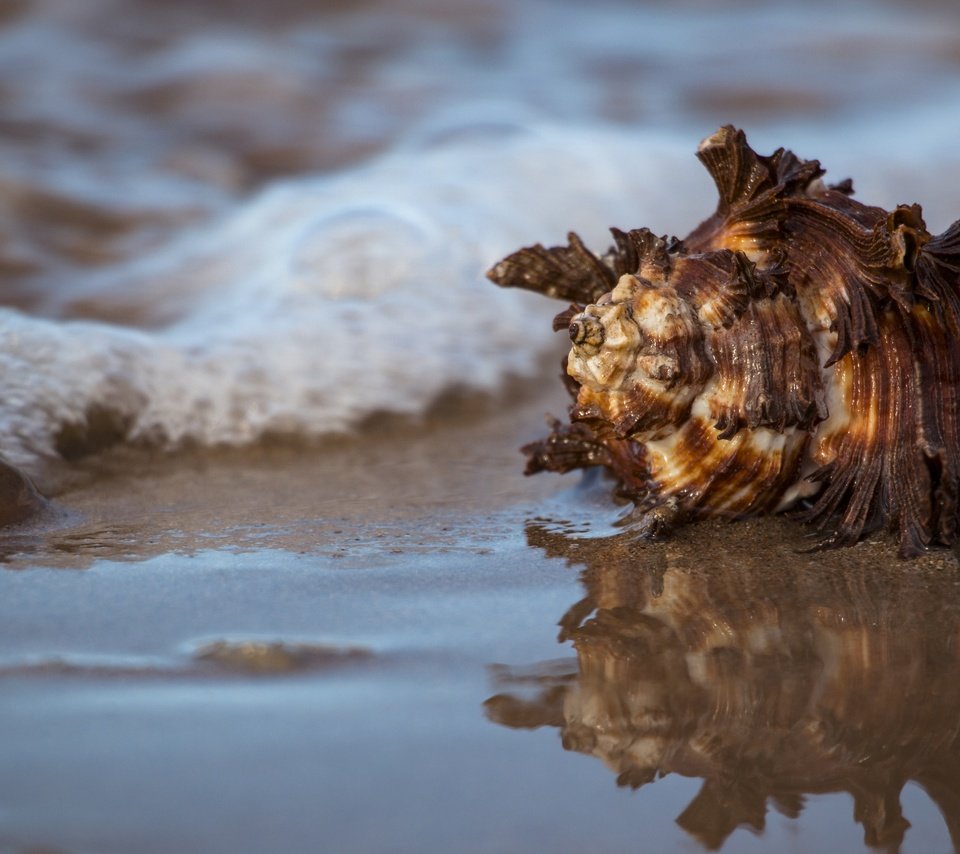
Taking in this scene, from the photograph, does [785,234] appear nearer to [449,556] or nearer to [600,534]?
[600,534]

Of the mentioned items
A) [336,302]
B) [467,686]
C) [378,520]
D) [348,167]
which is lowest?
[467,686]

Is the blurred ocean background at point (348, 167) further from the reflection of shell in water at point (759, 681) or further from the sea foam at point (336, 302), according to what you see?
the reflection of shell in water at point (759, 681)

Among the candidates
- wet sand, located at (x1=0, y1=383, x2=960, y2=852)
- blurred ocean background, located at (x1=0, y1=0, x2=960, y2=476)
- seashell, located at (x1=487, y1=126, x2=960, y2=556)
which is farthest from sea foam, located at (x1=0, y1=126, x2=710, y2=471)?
seashell, located at (x1=487, y1=126, x2=960, y2=556)

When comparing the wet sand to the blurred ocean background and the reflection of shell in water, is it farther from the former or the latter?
the blurred ocean background

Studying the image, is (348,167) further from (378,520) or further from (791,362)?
(791,362)

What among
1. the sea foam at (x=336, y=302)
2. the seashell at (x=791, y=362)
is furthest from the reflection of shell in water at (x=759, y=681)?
the sea foam at (x=336, y=302)

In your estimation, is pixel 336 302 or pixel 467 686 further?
pixel 336 302

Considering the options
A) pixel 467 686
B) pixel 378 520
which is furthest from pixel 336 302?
pixel 467 686
